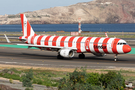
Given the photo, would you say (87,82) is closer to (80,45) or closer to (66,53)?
(66,53)

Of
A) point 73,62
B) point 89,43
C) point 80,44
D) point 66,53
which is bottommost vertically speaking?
point 73,62

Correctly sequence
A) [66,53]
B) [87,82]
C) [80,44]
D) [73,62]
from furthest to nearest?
[80,44], [66,53], [73,62], [87,82]

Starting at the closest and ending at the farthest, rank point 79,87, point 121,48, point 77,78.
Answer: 1. point 79,87
2. point 77,78
3. point 121,48

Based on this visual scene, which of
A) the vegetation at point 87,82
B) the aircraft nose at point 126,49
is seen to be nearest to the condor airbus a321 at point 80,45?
the aircraft nose at point 126,49

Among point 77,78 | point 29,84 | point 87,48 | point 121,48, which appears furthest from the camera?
point 87,48

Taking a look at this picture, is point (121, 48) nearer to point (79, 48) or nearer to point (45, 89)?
point (79, 48)

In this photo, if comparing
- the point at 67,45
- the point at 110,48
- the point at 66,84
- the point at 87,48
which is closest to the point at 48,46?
the point at 67,45

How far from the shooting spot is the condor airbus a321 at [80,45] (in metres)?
37.4

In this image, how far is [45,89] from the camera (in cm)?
1739

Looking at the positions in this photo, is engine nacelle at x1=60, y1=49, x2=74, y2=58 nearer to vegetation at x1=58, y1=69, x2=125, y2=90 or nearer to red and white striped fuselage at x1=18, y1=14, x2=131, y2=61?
red and white striped fuselage at x1=18, y1=14, x2=131, y2=61

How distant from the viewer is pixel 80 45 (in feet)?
134

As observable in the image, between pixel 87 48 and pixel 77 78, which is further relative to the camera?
pixel 87 48

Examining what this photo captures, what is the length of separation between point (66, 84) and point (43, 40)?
97.1ft

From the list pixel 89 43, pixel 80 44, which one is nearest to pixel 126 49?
pixel 89 43
